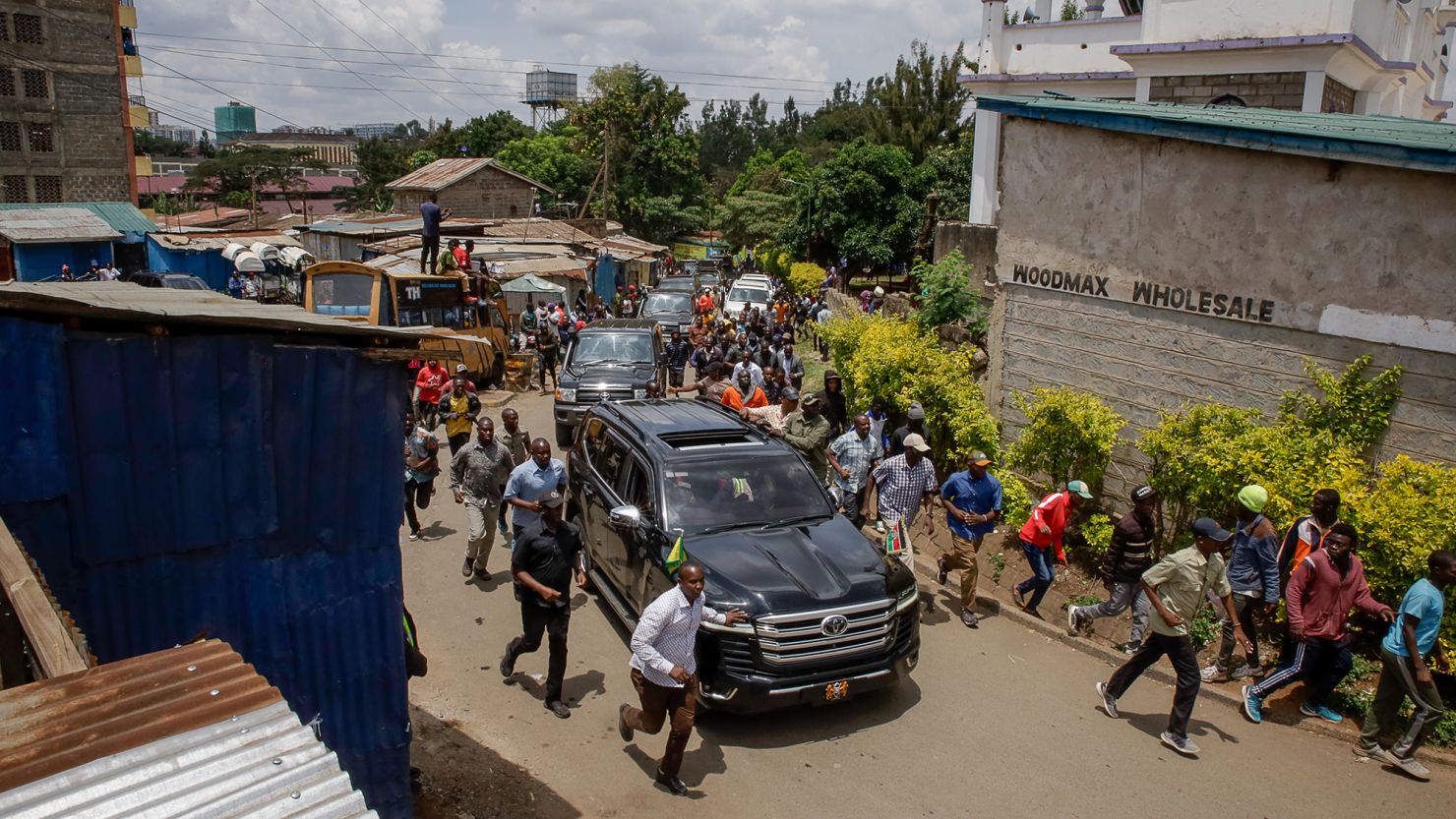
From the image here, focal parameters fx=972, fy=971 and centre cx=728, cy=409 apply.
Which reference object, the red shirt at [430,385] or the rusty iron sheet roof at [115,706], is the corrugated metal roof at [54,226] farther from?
the rusty iron sheet roof at [115,706]

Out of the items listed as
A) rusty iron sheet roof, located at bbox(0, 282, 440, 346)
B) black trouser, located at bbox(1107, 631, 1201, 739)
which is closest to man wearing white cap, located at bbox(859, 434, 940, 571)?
black trouser, located at bbox(1107, 631, 1201, 739)

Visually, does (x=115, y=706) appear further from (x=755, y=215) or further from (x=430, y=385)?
(x=755, y=215)

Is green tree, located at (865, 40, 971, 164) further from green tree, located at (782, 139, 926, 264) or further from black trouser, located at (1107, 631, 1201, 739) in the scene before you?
black trouser, located at (1107, 631, 1201, 739)

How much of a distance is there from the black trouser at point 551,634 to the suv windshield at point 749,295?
2430 cm

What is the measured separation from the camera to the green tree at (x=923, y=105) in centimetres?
4934

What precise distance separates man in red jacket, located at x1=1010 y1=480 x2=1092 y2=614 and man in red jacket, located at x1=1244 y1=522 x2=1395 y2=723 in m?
1.79

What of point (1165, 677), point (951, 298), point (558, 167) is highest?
point (558, 167)

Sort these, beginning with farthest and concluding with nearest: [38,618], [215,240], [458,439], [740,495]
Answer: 1. [215,240]
2. [458,439]
3. [740,495]
4. [38,618]

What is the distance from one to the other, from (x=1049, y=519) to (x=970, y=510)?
0.69 meters

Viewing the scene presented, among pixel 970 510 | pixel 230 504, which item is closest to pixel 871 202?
pixel 970 510

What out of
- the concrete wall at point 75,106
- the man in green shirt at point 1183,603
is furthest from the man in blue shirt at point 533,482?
the concrete wall at point 75,106

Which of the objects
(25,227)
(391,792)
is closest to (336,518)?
(391,792)

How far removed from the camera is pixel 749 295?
3155cm

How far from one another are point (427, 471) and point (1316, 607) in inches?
332
